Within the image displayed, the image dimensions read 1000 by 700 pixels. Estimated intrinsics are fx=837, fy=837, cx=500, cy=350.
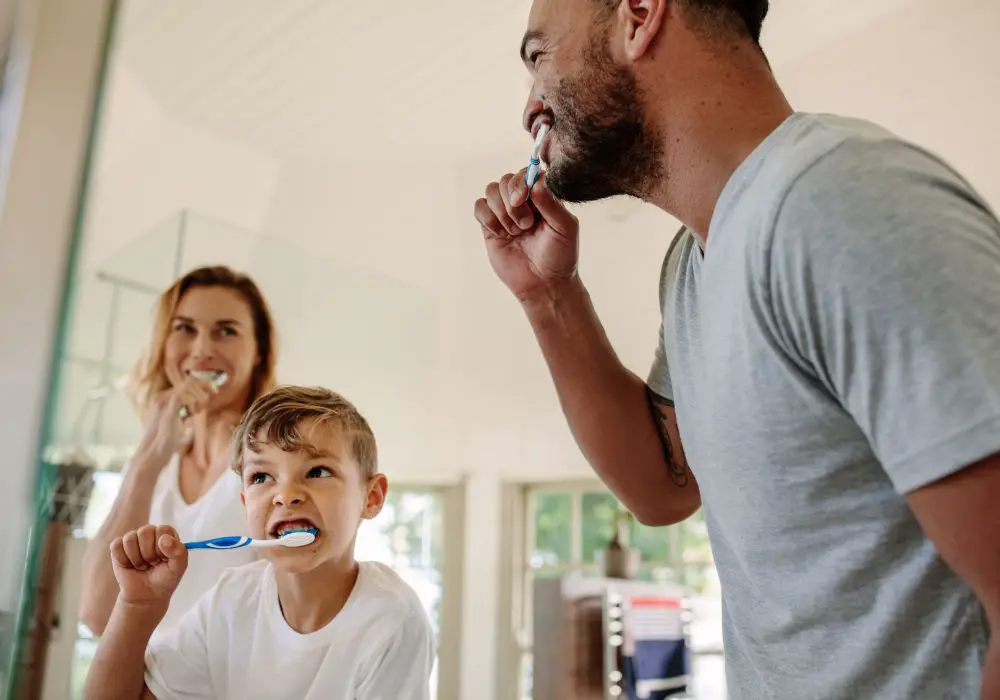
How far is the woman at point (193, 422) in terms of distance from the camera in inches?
31.5

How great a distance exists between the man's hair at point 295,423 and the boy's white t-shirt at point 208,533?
5 centimetres

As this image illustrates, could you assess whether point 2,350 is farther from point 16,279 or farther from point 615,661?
point 615,661

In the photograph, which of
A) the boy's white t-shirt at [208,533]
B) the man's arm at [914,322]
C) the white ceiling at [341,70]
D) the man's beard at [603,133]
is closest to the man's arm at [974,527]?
the man's arm at [914,322]

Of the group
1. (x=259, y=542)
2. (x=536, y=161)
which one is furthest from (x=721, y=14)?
(x=259, y=542)

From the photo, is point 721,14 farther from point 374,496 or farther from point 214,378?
point 214,378

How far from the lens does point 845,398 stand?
1.42ft

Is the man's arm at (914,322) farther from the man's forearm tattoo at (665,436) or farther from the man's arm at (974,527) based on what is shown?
the man's forearm tattoo at (665,436)

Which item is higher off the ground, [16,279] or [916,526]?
[16,279]

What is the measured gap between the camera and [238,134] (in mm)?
1284

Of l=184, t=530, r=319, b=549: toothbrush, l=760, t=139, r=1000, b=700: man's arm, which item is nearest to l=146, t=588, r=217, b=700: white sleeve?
l=184, t=530, r=319, b=549: toothbrush

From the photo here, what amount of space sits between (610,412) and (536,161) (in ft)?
0.77

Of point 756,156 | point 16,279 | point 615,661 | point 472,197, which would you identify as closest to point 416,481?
point 472,197

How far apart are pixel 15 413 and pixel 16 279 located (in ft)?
0.52

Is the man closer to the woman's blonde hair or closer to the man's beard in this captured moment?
the man's beard
